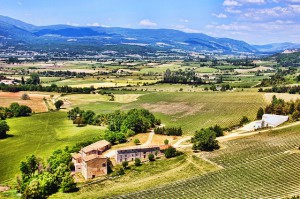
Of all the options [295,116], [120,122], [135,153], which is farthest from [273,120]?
[135,153]

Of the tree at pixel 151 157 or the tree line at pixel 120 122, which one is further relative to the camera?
the tree line at pixel 120 122

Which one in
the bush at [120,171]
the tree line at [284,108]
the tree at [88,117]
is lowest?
the bush at [120,171]

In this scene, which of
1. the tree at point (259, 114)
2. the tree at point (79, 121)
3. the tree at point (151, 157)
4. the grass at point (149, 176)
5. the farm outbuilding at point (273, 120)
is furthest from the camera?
the tree at point (79, 121)

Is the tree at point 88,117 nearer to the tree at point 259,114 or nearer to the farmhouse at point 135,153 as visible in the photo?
the farmhouse at point 135,153

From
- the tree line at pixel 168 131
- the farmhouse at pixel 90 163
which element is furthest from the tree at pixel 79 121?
the farmhouse at pixel 90 163

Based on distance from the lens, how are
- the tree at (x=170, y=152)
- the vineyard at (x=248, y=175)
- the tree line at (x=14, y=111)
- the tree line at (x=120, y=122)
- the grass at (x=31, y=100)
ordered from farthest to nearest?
the grass at (x=31, y=100) → the tree line at (x=14, y=111) → the tree line at (x=120, y=122) → the tree at (x=170, y=152) → the vineyard at (x=248, y=175)

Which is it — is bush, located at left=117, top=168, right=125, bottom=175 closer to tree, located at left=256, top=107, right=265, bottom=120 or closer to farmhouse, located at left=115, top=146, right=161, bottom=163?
farmhouse, located at left=115, top=146, right=161, bottom=163

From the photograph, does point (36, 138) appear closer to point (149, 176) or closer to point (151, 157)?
point (151, 157)

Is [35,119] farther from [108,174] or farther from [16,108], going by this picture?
[108,174]
